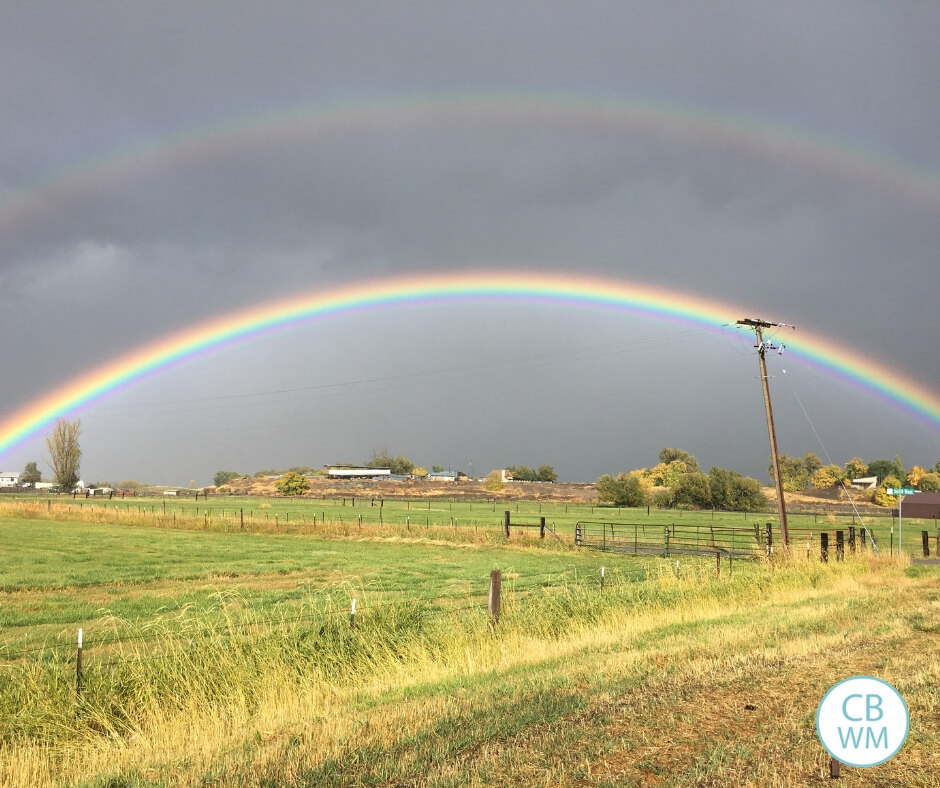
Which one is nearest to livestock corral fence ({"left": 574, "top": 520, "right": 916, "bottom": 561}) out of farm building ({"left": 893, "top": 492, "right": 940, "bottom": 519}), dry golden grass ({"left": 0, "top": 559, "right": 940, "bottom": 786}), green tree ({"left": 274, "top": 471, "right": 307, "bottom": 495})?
dry golden grass ({"left": 0, "top": 559, "right": 940, "bottom": 786})

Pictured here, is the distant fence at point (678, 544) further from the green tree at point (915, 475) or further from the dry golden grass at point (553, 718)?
the green tree at point (915, 475)

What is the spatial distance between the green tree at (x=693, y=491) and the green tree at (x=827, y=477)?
8292 cm

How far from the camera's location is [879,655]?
9688 millimetres

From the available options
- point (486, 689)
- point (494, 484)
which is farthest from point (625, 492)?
point (486, 689)

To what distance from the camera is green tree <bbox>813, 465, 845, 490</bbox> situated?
184 meters

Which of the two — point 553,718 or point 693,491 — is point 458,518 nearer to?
point 693,491

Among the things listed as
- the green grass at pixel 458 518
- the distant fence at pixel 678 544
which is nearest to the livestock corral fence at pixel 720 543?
the distant fence at pixel 678 544

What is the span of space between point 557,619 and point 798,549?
64.5 feet

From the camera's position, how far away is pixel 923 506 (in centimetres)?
9306

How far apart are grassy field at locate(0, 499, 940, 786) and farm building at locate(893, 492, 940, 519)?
83603 millimetres

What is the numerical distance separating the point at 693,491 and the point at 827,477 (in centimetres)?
9049

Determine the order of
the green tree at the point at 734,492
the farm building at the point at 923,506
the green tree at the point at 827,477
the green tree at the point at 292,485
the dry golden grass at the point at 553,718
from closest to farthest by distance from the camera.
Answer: the dry golden grass at the point at 553,718 → the farm building at the point at 923,506 → the green tree at the point at 734,492 → the green tree at the point at 292,485 → the green tree at the point at 827,477

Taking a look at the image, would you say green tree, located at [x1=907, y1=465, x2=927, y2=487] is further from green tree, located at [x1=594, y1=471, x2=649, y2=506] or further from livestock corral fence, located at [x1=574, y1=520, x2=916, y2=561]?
livestock corral fence, located at [x1=574, y1=520, x2=916, y2=561]

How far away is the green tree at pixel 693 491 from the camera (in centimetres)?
11325
